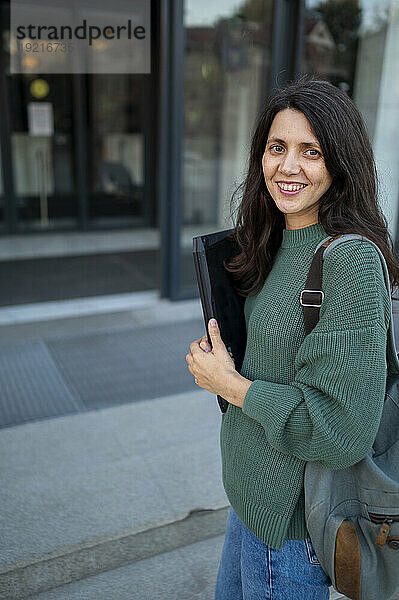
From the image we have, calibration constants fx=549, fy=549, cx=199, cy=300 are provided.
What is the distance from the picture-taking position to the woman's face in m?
1.24

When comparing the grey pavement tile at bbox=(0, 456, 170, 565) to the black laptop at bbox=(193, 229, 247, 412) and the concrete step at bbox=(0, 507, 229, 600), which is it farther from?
the black laptop at bbox=(193, 229, 247, 412)

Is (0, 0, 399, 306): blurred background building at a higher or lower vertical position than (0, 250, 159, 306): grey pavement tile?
higher

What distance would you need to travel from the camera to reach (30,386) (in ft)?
11.9

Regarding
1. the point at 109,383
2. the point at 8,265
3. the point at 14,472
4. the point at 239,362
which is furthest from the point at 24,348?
the point at 239,362

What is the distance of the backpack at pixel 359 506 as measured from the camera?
47.7 inches

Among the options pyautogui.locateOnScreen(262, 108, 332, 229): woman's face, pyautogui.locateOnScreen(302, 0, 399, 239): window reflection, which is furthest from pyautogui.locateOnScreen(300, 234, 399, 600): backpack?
pyautogui.locateOnScreen(302, 0, 399, 239): window reflection

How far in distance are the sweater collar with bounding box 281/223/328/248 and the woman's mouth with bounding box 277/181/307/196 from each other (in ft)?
0.32

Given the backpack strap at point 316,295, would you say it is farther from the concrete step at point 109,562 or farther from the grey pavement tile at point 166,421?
the grey pavement tile at point 166,421

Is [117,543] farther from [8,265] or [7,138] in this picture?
[7,138]

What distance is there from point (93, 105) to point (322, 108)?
25.3ft

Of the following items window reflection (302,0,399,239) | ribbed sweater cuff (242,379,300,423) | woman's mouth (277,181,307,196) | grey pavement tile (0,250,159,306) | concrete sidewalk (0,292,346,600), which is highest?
window reflection (302,0,399,239)

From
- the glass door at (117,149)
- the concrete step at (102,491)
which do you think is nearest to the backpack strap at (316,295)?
the concrete step at (102,491)

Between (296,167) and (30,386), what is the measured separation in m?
2.85

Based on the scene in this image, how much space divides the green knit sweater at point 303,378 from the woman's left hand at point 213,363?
7 centimetres
